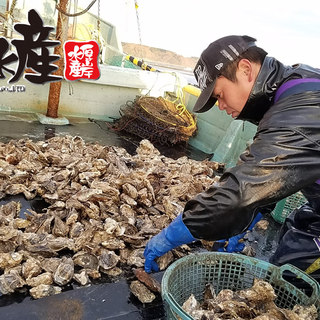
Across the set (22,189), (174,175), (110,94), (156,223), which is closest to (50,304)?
(156,223)

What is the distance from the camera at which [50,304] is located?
7.22 feet

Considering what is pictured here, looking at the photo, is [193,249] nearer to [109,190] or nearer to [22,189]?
[109,190]

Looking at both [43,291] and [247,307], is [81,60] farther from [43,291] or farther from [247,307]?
[247,307]

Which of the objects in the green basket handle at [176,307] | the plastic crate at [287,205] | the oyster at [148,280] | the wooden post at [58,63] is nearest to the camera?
the green basket handle at [176,307]

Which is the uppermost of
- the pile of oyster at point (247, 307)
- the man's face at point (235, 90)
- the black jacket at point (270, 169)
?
the man's face at point (235, 90)

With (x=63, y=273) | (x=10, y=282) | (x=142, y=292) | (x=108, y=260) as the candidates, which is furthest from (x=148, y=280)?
(x=10, y=282)

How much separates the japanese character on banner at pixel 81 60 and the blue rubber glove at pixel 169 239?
4789 mm

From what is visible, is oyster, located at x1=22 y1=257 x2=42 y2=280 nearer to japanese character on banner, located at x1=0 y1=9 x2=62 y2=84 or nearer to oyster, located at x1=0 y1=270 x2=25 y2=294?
oyster, located at x1=0 y1=270 x2=25 y2=294

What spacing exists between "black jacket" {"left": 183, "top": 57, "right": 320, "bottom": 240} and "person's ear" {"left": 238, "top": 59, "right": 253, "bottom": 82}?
87 millimetres

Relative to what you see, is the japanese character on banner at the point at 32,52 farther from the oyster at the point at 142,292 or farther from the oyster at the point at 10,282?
the oyster at the point at 142,292

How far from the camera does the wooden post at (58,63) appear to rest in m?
6.11

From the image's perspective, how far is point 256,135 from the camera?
196 centimetres

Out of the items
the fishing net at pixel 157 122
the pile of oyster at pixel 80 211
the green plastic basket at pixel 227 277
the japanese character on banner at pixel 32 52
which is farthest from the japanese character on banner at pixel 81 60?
the green plastic basket at pixel 227 277

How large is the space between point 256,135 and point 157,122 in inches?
187
